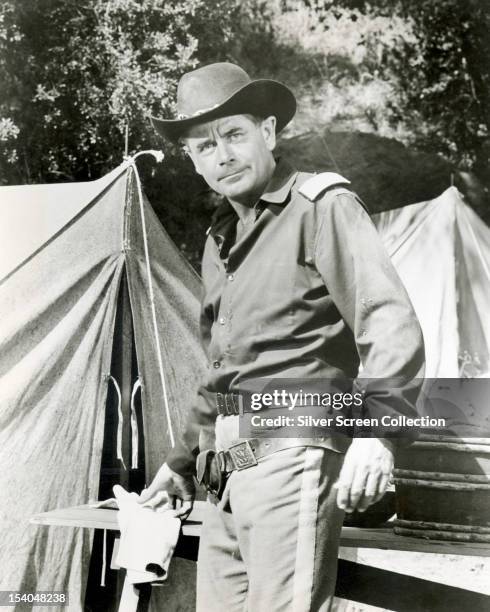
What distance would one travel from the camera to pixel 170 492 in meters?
1.48

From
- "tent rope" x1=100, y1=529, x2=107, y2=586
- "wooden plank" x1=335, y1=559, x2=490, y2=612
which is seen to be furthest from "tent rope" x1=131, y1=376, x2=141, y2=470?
"wooden plank" x1=335, y1=559, x2=490, y2=612

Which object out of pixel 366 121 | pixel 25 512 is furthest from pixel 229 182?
pixel 366 121

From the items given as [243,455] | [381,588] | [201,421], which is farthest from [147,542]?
[381,588]

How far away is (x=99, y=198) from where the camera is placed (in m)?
2.18

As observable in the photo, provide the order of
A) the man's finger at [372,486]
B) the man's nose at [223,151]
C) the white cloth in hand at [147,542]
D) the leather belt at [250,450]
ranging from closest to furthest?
the man's finger at [372,486], the leather belt at [250,450], the man's nose at [223,151], the white cloth in hand at [147,542]

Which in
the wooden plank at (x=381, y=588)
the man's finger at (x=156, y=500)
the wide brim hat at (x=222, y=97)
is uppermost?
the wide brim hat at (x=222, y=97)

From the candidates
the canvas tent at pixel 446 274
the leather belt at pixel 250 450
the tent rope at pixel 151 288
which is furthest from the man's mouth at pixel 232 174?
the canvas tent at pixel 446 274

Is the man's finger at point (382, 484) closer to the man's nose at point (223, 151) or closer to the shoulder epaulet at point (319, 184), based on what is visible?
the shoulder epaulet at point (319, 184)

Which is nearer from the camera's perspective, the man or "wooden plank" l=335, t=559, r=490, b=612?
the man

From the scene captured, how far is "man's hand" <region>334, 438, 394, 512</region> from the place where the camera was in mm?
1002

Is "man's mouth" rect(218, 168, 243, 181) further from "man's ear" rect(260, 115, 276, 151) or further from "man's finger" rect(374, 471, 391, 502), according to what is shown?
"man's finger" rect(374, 471, 391, 502)

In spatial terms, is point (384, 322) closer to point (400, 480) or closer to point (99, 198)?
point (400, 480)

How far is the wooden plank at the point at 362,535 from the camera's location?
1.40 meters

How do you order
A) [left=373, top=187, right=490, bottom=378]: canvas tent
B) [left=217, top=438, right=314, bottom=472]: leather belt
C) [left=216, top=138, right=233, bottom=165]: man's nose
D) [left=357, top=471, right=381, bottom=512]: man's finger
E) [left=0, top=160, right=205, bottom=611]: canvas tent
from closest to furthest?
[left=357, top=471, right=381, bottom=512]: man's finger → [left=217, top=438, right=314, bottom=472]: leather belt → [left=216, top=138, right=233, bottom=165]: man's nose → [left=0, top=160, right=205, bottom=611]: canvas tent → [left=373, top=187, right=490, bottom=378]: canvas tent
